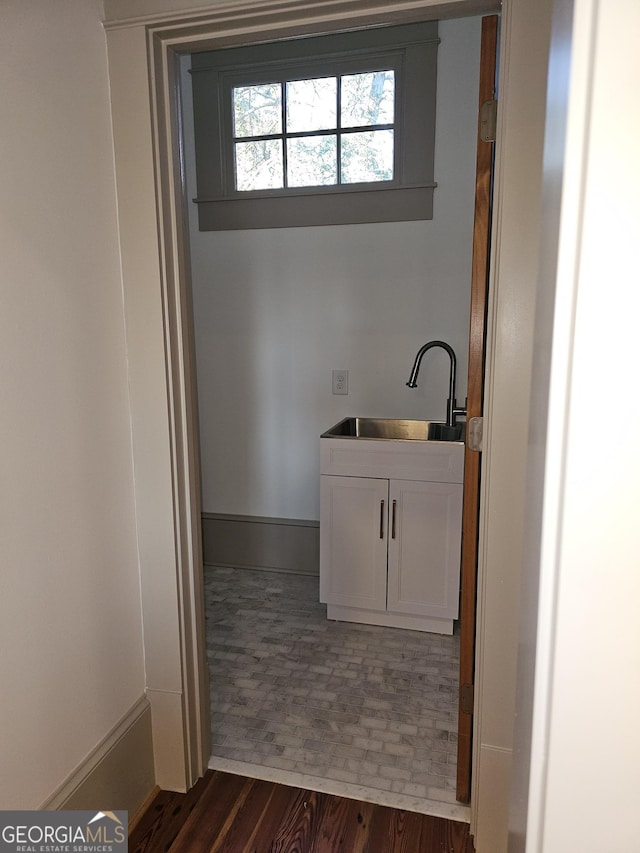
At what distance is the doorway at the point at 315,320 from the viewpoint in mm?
2660

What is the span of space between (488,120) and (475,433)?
73 cm

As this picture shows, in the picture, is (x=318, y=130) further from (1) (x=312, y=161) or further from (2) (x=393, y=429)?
(2) (x=393, y=429)

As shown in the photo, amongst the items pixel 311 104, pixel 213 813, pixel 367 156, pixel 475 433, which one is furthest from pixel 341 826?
pixel 311 104

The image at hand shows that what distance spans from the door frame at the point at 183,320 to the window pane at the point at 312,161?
A: 1457 millimetres

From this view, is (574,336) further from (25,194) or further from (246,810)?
(246,810)

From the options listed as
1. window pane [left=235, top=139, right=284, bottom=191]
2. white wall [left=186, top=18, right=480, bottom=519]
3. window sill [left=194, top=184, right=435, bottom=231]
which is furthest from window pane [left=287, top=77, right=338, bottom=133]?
white wall [left=186, top=18, right=480, bottom=519]

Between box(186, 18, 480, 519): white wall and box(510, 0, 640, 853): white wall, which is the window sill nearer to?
box(186, 18, 480, 519): white wall

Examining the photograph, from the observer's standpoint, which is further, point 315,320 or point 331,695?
point 315,320

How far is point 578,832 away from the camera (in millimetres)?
592

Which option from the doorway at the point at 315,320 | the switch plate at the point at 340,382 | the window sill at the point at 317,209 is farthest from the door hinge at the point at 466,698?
the window sill at the point at 317,209

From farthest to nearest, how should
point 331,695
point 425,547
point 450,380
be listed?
point 450,380 < point 425,547 < point 331,695

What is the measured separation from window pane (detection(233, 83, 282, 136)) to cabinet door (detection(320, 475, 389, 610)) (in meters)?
1.83

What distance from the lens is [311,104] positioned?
2.80 metres

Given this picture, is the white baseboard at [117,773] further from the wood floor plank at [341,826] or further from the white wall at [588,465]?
the white wall at [588,465]
